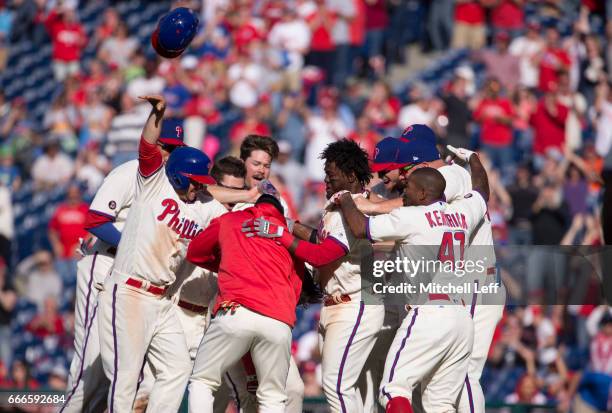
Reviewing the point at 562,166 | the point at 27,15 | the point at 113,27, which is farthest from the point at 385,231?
the point at 27,15

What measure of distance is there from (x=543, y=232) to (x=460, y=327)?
757 centimetres

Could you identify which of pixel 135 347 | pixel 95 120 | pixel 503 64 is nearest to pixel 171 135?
pixel 135 347

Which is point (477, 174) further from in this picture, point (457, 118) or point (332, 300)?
point (457, 118)

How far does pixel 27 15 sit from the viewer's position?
2242 cm

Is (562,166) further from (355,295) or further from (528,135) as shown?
(355,295)

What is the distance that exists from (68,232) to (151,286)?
24.5 ft

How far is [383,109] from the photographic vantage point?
17.9 meters

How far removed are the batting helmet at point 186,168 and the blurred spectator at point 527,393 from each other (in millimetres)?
6095

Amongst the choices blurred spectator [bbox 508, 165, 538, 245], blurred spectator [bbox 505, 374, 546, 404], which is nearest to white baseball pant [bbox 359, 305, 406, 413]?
blurred spectator [bbox 505, 374, 546, 404]

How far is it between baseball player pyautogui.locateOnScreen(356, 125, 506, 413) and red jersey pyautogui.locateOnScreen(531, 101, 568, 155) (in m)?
8.30

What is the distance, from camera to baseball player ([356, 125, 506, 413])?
889 cm

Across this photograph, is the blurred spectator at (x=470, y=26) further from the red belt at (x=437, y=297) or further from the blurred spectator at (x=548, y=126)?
the red belt at (x=437, y=297)

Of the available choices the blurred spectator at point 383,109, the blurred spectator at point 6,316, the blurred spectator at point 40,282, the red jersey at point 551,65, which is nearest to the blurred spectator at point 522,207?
the blurred spectator at point 383,109

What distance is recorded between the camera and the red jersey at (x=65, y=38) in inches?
827
